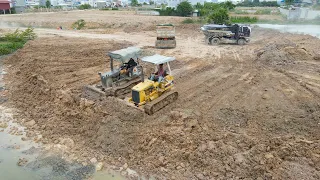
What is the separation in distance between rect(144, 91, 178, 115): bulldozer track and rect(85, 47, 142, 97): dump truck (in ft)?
7.47

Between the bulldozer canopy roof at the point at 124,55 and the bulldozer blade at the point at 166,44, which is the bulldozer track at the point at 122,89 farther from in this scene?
the bulldozer blade at the point at 166,44

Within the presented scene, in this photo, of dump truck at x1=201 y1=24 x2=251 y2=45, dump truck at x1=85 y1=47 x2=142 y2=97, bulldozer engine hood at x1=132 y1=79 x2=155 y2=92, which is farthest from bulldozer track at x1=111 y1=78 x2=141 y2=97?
dump truck at x1=201 y1=24 x2=251 y2=45

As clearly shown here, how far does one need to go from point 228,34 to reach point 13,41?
787 inches

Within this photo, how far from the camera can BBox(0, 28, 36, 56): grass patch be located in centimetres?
2233

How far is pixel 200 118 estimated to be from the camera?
9906 millimetres

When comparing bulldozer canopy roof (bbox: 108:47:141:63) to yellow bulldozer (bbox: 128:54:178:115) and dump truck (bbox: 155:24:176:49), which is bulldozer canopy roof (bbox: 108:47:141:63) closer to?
yellow bulldozer (bbox: 128:54:178:115)

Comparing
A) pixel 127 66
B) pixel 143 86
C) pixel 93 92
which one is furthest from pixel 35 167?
pixel 127 66

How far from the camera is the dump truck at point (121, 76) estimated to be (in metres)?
11.6

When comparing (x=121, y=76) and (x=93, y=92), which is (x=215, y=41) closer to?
(x=121, y=76)

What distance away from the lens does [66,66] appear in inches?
675

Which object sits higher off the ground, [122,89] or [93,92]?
[122,89]

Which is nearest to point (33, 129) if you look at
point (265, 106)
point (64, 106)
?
point (64, 106)

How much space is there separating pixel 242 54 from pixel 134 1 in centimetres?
9008

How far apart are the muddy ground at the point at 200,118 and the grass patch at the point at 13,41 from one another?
589cm
